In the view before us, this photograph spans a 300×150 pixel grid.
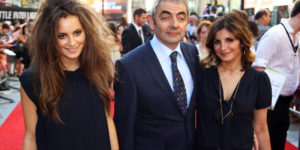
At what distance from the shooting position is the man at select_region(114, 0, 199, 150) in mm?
1932

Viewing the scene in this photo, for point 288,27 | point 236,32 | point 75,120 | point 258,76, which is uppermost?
point 288,27

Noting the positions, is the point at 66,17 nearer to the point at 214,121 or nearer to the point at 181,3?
the point at 181,3

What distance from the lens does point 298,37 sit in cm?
333

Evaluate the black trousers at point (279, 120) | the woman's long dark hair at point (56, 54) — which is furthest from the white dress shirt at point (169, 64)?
the black trousers at point (279, 120)

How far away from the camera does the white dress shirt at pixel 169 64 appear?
6.70ft

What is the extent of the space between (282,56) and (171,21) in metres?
1.72

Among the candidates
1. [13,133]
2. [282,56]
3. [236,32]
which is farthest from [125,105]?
[13,133]

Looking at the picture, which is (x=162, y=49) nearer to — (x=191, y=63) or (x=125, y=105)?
(x=191, y=63)

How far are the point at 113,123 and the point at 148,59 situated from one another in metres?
0.50

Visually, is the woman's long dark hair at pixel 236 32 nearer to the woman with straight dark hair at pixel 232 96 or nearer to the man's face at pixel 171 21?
the woman with straight dark hair at pixel 232 96

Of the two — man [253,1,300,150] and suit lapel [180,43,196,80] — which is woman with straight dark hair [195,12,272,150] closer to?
suit lapel [180,43,196,80]

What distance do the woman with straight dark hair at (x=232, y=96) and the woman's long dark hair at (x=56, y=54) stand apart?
0.71 m

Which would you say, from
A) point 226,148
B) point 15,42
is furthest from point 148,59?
point 15,42

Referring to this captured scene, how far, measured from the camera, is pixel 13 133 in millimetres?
4820
